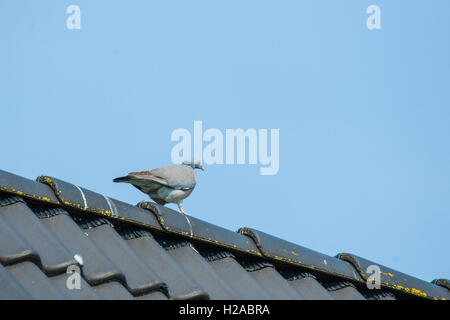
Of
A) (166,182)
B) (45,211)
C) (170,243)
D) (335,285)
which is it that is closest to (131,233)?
(170,243)

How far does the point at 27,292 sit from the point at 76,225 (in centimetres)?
95

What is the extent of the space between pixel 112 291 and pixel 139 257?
1.56 ft

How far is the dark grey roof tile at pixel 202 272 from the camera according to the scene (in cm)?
428

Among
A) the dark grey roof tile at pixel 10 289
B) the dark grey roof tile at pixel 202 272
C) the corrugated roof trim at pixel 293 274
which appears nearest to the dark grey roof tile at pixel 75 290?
the dark grey roof tile at pixel 10 289

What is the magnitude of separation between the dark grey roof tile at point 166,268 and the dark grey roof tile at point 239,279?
33 cm

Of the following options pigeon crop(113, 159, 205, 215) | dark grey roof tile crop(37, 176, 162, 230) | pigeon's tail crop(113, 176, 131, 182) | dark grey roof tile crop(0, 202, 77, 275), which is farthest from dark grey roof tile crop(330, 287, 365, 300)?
dark grey roof tile crop(0, 202, 77, 275)

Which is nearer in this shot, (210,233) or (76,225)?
(76,225)

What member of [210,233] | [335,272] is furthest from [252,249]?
[335,272]

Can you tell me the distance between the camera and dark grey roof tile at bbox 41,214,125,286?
381 cm

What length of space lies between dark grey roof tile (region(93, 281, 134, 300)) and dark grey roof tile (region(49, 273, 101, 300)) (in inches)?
3.8

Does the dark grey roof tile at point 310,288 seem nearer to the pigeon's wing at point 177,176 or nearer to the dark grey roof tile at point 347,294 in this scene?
the dark grey roof tile at point 347,294
